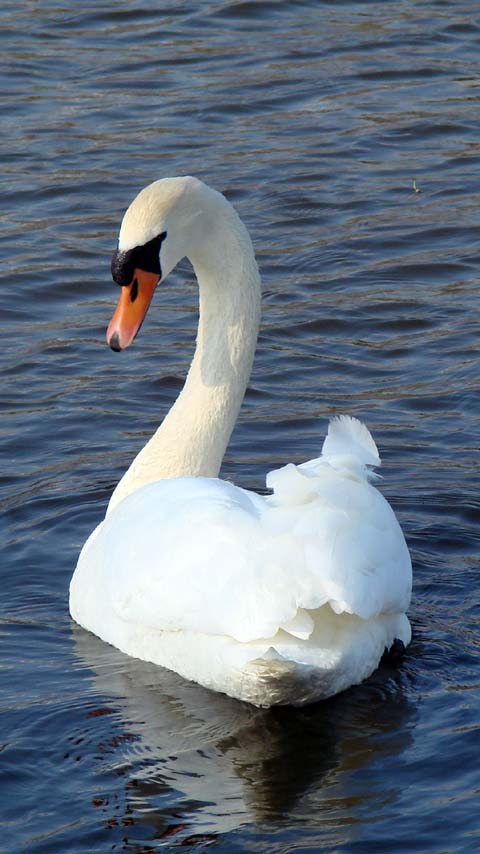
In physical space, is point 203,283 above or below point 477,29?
above

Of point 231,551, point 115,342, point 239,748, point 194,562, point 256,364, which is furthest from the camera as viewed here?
point 256,364

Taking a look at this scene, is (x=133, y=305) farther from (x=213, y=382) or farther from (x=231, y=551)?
(x=231, y=551)

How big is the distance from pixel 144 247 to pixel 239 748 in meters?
1.96

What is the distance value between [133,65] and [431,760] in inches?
345

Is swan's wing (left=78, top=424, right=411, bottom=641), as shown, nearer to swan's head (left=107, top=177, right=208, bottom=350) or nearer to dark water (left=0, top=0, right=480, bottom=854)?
dark water (left=0, top=0, right=480, bottom=854)

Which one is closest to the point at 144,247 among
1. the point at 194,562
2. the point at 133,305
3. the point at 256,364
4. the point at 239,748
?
the point at 133,305

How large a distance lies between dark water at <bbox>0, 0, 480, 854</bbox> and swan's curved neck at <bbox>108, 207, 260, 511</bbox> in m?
0.59

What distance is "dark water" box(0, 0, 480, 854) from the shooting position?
532cm

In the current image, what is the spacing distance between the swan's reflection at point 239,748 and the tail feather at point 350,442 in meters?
0.76

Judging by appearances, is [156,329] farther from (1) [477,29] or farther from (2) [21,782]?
(1) [477,29]

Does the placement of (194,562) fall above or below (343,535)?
below

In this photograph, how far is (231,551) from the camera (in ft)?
17.6

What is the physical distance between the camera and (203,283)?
6977 millimetres

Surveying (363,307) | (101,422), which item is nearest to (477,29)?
(363,307)
